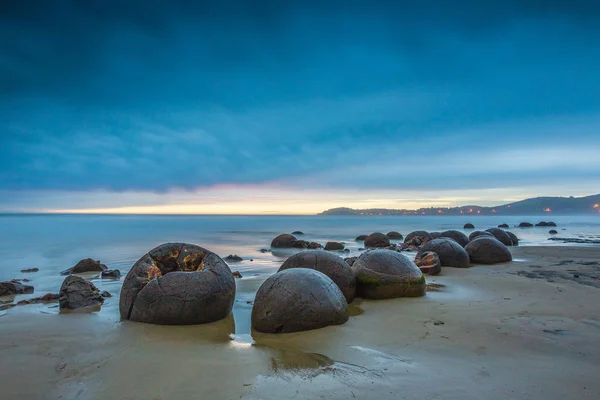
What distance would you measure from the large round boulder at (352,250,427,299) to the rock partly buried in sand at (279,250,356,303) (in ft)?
1.09

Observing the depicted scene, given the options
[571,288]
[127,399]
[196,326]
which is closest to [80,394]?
[127,399]

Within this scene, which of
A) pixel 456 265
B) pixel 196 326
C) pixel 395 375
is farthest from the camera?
pixel 456 265

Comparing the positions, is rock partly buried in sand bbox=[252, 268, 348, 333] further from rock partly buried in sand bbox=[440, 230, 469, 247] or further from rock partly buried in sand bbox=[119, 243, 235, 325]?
rock partly buried in sand bbox=[440, 230, 469, 247]

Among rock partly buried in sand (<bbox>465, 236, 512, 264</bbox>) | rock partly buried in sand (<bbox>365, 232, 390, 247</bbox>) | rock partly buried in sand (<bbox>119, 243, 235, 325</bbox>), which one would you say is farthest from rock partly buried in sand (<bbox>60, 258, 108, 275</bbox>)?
rock partly buried in sand (<bbox>365, 232, 390, 247</bbox>)

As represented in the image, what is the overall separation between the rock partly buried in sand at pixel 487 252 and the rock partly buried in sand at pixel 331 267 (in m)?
8.00

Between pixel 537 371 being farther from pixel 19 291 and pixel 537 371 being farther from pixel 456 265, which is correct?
pixel 19 291

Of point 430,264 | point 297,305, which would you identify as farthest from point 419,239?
point 297,305

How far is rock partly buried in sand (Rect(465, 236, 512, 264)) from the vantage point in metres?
13.5

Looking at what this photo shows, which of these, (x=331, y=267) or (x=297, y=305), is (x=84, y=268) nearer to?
(x=331, y=267)

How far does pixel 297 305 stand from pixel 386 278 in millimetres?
3002

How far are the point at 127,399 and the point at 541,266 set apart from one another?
540 inches

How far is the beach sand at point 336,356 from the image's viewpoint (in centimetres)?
370

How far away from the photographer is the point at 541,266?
41.2ft

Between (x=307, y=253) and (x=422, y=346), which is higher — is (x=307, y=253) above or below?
above
